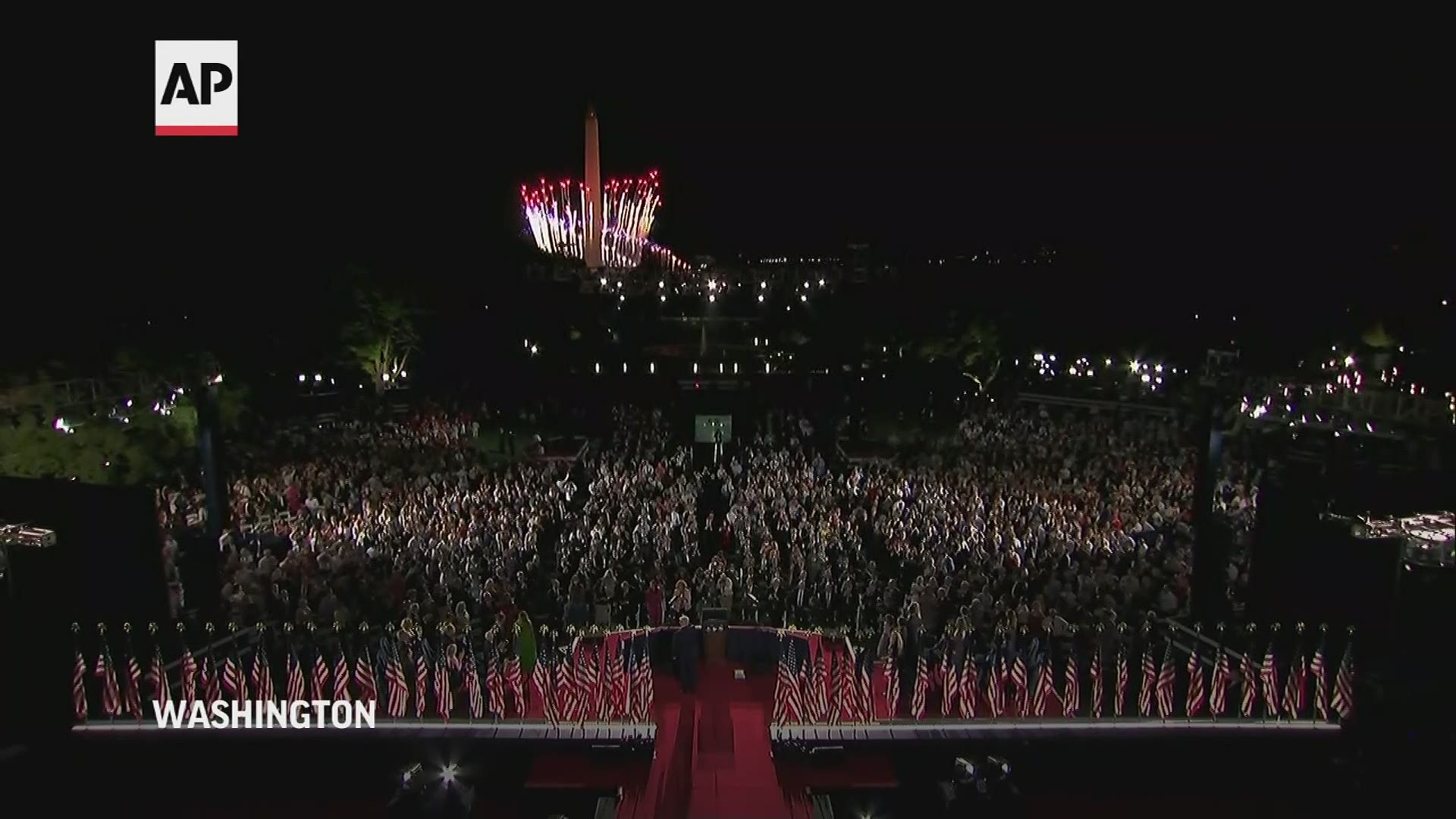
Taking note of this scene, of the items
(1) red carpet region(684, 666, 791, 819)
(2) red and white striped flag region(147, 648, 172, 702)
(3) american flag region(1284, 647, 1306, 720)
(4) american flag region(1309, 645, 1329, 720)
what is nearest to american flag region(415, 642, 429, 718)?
(2) red and white striped flag region(147, 648, 172, 702)

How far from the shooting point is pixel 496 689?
14.2m

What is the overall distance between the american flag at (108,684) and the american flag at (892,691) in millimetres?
11845

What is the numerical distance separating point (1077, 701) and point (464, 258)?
57.2m

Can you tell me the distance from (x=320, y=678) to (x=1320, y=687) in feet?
50.2

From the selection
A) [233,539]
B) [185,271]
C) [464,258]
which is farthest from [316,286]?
[233,539]

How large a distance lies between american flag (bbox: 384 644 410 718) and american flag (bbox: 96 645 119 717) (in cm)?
410

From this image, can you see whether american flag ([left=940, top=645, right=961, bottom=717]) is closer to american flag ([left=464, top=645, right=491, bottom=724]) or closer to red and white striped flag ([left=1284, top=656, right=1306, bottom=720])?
red and white striped flag ([left=1284, top=656, right=1306, bottom=720])

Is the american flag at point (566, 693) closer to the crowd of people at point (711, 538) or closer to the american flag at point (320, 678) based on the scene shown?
the crowd of people at point (711, 538)

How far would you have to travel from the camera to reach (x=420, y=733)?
1398cm

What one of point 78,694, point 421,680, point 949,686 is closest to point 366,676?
point 421,680

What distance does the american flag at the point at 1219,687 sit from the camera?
1429 cm

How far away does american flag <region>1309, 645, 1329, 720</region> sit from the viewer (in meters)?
14.3

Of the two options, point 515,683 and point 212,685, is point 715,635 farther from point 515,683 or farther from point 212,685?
point 212,685

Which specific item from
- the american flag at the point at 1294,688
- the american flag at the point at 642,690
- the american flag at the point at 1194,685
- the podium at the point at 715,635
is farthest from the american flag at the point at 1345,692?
the american flag at the point at 642,690
